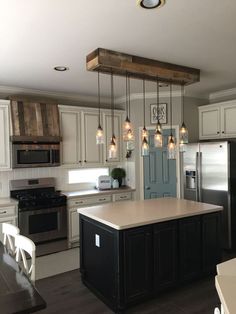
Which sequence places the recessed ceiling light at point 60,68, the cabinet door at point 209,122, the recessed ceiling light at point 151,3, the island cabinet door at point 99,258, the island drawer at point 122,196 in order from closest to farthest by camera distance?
1. the recessed ceiling light at point 151,3
2. the island cabinet door at point 99,258
3. the recessed ceiling light at point 60,68
4. the cabinet door at point 209,122
5. the island drawer at point 122,196

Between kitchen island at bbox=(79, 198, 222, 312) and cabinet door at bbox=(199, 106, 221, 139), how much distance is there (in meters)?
1.89

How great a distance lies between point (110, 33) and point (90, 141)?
8.90 ft

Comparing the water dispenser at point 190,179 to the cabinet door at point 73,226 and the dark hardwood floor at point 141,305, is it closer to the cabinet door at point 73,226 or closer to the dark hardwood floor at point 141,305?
the dark hardwood floor at point 141,305

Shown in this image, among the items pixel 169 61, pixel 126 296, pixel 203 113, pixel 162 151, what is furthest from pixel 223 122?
pixel 126 296

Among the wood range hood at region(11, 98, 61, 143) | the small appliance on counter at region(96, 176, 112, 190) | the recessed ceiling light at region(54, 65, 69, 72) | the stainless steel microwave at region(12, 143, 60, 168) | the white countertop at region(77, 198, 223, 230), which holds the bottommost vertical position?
the white countertop at region(77, 198, 223, 230)

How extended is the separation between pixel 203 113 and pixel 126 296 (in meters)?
3.55

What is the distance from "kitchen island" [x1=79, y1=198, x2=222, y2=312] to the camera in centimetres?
271

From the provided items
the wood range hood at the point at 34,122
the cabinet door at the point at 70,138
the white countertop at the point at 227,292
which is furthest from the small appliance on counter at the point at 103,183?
the white countertop at the point at 227,292

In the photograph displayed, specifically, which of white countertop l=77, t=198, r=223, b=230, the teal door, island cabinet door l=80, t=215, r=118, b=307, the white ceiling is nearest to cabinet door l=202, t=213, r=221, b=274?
white countertop l=77, t=198, r=223, b=230

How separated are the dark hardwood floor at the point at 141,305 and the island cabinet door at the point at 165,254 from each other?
0.16 metres

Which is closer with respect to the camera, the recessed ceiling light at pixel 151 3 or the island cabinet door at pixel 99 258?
the recessed ceiling light at pixel 151 3

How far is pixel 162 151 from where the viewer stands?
505cm

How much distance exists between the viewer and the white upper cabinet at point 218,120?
15.0 ft

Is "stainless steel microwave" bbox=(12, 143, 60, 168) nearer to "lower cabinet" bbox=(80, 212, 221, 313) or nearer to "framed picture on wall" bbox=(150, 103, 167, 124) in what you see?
"lower cabinet" bbox=(80, 212, 221, 313)
